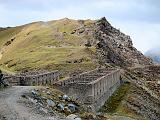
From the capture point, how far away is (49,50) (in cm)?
15925

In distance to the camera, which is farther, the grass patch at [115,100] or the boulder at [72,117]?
the grass patch at [115,100]

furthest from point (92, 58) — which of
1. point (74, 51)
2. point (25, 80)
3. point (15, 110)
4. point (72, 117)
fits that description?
point (15, 110)

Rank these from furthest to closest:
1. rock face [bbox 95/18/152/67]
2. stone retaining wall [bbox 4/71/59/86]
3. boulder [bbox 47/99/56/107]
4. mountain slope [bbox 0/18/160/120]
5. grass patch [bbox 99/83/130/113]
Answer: rock face [bbox 95/18/152/67]
mountain slope [bbox 0/18/160/120]
stone retaining wall [bbox 4/71/59/86]
grass patch [bbox 99/83/130/113]
boulder [bbox 47/99/56/107]

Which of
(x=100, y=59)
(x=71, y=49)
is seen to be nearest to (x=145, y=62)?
(x=71, y=49)

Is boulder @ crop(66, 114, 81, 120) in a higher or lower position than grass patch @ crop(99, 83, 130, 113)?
higher

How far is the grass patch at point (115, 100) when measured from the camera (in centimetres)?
5925

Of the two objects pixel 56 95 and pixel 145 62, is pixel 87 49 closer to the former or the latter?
pixel 145 62

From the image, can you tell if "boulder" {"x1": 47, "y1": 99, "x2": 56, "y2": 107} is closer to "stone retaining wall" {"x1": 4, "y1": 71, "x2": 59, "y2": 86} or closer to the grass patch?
the grass patch

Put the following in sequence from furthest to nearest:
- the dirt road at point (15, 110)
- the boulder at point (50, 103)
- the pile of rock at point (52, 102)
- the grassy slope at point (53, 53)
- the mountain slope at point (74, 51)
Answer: the mountain slope at point (74, 51) → the grassy slope at point (53, 53) → the boulder at point (50, 103) → the pile of rock at point (52, 102) → the dirt road at point (15, 110)

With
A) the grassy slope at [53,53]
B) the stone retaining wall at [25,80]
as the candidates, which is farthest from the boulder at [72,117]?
the grassy slope at [53,53]

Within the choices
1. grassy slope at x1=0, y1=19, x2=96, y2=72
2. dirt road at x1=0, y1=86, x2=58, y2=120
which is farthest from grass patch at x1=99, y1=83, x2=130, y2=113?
grassy slope at x1=0, y1=19, x2=96, y2=72

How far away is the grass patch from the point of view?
59250mm

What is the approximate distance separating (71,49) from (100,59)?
22171mm

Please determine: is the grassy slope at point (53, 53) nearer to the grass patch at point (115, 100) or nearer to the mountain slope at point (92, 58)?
the mountain slope at point (92, 58)
